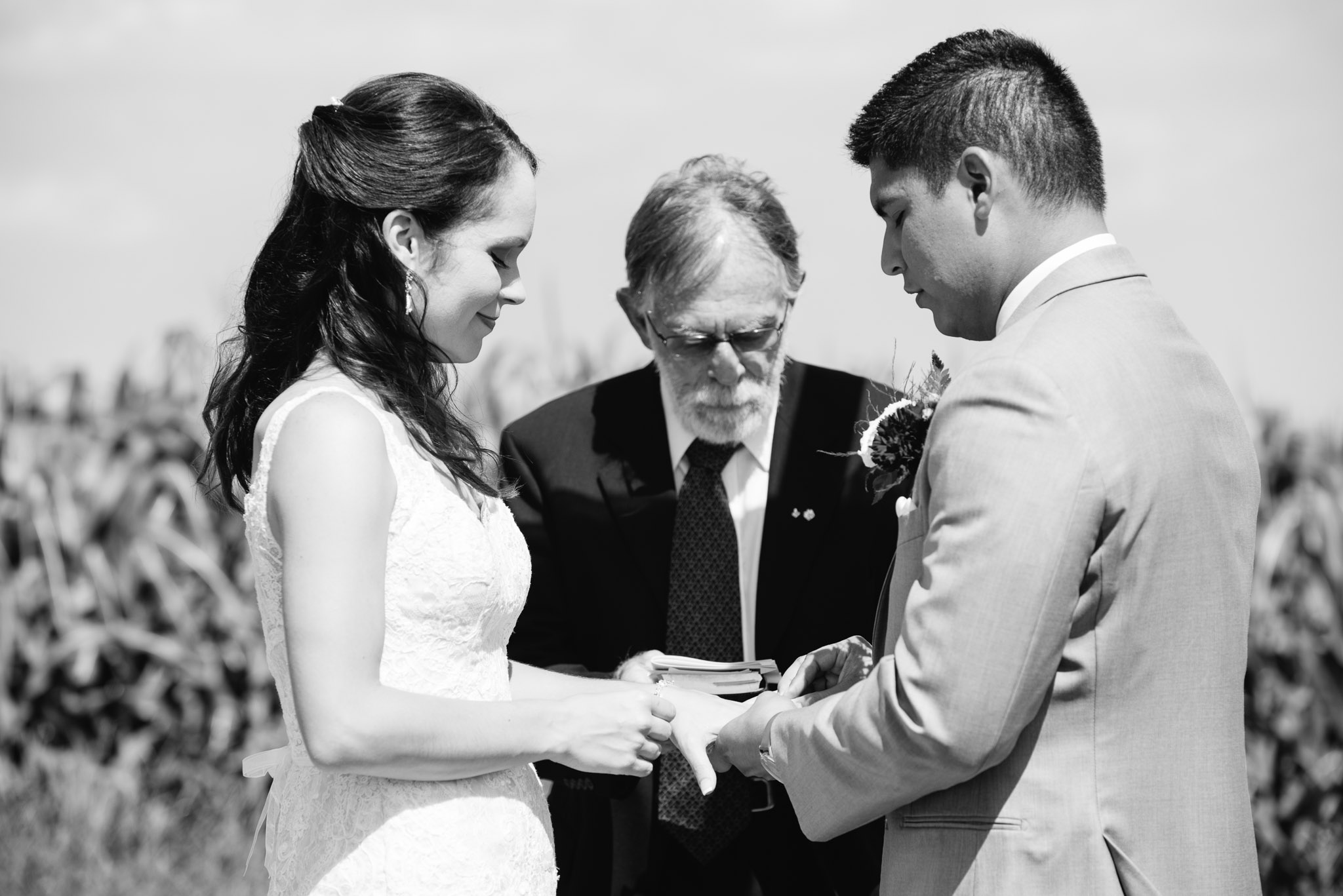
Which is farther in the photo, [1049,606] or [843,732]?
[843,732]

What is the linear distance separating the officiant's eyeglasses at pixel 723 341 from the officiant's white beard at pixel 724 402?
0.05 meters

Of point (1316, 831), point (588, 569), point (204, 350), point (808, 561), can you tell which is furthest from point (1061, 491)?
point (204, 350)

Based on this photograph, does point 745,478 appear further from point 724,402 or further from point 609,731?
point 609,731

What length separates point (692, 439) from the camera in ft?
13.7

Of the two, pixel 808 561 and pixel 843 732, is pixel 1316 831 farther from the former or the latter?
pixel 843 732

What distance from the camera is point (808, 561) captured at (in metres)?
3.89

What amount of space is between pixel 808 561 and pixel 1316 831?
3.86m

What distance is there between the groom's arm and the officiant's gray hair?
180cm

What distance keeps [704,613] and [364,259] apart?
1.65m

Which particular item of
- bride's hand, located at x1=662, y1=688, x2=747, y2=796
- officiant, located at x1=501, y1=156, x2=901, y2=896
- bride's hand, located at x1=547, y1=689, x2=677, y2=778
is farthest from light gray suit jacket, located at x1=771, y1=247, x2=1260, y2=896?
officiant, located at x1=501, y1=156, x2=901, y2=896

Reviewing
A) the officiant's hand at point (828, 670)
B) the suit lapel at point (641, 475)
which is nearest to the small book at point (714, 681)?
the officiant's hand at point (828, 670)

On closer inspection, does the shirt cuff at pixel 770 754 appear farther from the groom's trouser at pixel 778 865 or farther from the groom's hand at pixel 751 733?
the groom's trouser at pixel 778 865

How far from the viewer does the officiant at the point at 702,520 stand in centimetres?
371

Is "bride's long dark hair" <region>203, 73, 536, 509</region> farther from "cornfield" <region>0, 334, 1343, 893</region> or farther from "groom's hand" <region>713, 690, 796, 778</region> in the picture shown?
"cornfield" <region>0, 334, 1343, 893</region>
